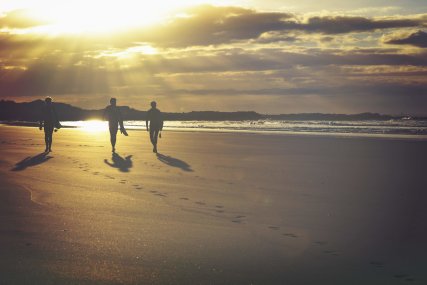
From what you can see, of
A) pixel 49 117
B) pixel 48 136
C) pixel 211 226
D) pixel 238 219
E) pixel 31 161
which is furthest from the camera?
pixel 49 117

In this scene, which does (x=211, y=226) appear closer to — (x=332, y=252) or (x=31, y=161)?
(x=332, y=252)

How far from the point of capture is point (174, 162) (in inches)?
785

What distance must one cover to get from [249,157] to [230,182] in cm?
810

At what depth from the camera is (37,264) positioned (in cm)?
625

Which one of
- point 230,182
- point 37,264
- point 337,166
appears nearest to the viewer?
point 37,264

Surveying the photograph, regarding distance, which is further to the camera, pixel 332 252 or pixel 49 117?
pixel 49 117

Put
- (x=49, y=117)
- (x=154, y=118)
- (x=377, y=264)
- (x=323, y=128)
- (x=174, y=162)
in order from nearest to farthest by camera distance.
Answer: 1. (x=377, y=264)
2. (x=174, y=162)
3. (x=49, y=117)
4. (x=154, y=118)
5. (x=323, y=128)

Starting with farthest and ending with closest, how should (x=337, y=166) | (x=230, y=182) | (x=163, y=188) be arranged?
(x=337, y=166) → (x=230, y=182) → (x=163, y=188)

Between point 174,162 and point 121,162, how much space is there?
5.77 feet

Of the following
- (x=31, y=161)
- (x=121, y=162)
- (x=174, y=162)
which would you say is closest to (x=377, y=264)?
(x=174, y=162)

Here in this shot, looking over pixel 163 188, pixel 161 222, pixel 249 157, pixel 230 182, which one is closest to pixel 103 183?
pixel 163 188

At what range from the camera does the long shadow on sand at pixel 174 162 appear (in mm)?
18047

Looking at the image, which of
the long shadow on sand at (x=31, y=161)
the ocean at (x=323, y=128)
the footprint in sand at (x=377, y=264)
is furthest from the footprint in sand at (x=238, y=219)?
the ocean at (x=323, y=128)

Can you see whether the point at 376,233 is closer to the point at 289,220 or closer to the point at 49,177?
the point at 289,220
